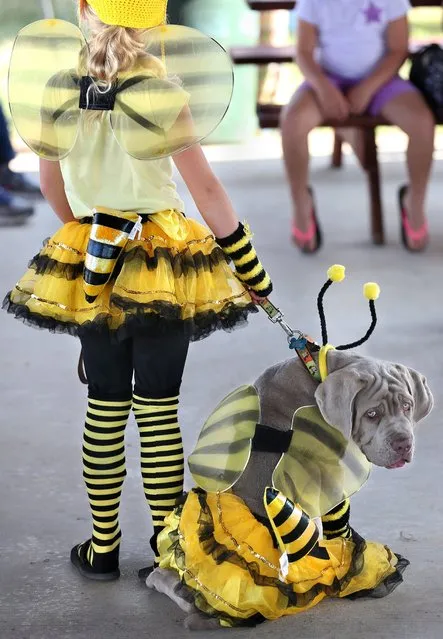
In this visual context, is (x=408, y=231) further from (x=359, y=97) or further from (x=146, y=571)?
(x=146, y=571)

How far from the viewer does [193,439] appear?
3152 mm

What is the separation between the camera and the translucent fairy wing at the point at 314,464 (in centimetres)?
223

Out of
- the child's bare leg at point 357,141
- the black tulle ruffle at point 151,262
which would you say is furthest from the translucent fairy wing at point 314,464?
the child's bare leg at point 357,141

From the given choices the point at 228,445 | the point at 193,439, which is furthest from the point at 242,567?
the point at 193,439

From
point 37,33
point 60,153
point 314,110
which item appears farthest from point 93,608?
point 314,110

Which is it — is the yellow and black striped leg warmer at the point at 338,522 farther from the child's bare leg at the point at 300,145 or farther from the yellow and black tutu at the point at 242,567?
the child's bare leg at the point at 300,145

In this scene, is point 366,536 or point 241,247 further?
point 366,536

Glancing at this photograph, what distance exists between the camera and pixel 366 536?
2.61 metres

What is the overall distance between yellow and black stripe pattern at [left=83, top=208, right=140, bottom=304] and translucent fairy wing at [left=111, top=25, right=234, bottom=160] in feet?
0.44

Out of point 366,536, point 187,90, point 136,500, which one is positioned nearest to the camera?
point 187,90

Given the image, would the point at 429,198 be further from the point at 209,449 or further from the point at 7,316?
the point at 209,449

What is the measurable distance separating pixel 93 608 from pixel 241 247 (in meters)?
0.79

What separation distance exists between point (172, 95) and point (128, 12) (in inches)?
7.1

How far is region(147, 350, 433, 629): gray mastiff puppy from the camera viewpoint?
7.18ft
